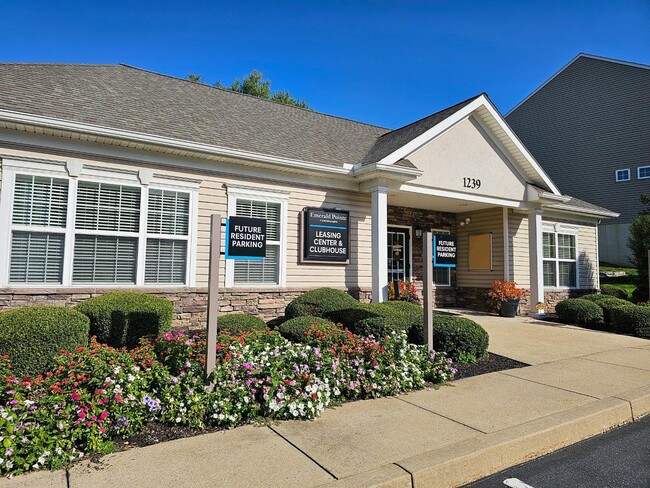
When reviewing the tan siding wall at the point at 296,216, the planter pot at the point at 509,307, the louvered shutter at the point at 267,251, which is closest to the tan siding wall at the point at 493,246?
the planter pot at the point at 509,307

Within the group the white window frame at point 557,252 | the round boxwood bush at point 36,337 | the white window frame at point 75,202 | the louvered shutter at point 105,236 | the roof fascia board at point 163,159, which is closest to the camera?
the round boxwood bush at point 36,337

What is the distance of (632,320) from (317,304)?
7323 mm

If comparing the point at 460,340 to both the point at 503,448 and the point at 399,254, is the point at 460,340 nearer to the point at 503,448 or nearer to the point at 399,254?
the point at 503,448

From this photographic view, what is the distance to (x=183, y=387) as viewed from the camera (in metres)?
4.47

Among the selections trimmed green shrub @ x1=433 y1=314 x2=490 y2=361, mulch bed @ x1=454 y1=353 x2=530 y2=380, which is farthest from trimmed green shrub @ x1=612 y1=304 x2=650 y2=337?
trimmed green shrub @ x1=433 y1=314 x2=490 y2=361

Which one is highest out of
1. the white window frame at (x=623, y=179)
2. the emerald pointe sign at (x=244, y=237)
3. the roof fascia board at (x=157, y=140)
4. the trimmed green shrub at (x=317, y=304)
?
the white window frame at (x=623, y=179)

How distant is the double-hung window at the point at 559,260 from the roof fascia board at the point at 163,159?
7.79m

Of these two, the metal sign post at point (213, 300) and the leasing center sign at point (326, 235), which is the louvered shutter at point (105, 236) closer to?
the leasing center sign at point (326, 235)

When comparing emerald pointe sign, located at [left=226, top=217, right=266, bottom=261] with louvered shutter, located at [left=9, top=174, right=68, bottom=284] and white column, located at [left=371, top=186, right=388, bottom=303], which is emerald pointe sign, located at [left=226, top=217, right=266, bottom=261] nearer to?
louvered shutter, located at [left=9, top=174, right=68, bottom=284]

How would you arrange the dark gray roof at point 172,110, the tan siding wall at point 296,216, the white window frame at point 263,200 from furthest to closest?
the white window frame at point 263,200, the tan siding wall at point 296,216, the dark gray roof at point 172,110

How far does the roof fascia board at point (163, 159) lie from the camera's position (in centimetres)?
725

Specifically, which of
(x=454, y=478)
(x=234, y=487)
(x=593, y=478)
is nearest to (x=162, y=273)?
(x=234, y=487)

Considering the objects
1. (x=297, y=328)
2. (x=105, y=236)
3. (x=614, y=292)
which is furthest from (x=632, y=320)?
(x=105, y=236)

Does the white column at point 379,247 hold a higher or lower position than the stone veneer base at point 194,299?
higher
